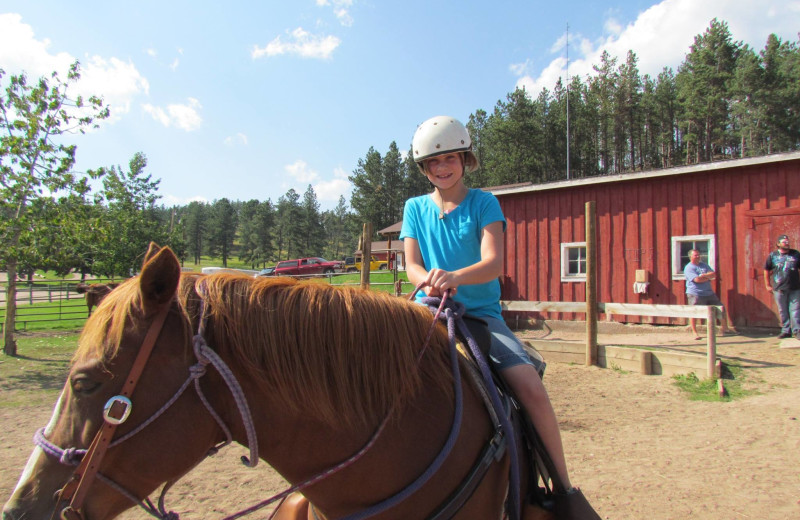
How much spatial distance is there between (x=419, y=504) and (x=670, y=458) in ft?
13.1

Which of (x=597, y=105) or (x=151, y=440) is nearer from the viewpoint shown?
(x=151, y=440)

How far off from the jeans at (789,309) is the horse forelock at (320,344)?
969cm

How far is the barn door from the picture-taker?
30.8 ft

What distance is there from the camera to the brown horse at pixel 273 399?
1.18 meters

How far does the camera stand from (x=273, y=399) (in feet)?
4.32

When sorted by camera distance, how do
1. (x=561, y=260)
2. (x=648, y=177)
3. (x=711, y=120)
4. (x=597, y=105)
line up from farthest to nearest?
(x=597, y=105) < (x=711, y=120) < (x=561, y=260) < (x=648, y=177)

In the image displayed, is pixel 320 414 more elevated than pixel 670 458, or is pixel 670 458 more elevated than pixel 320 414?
pixel 320 414

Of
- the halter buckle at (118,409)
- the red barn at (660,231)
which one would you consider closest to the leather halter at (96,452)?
the halter buckle at (118,409)

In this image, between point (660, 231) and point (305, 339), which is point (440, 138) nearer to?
point (305, 339)

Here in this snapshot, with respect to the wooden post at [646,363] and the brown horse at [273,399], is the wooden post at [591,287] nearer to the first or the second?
the wooden post at [646,363]

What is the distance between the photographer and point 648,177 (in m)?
11.0

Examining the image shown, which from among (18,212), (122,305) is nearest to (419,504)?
(122,305)

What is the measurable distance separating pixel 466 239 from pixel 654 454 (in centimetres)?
375

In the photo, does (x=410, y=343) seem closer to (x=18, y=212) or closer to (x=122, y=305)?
(x=122, y=305)
